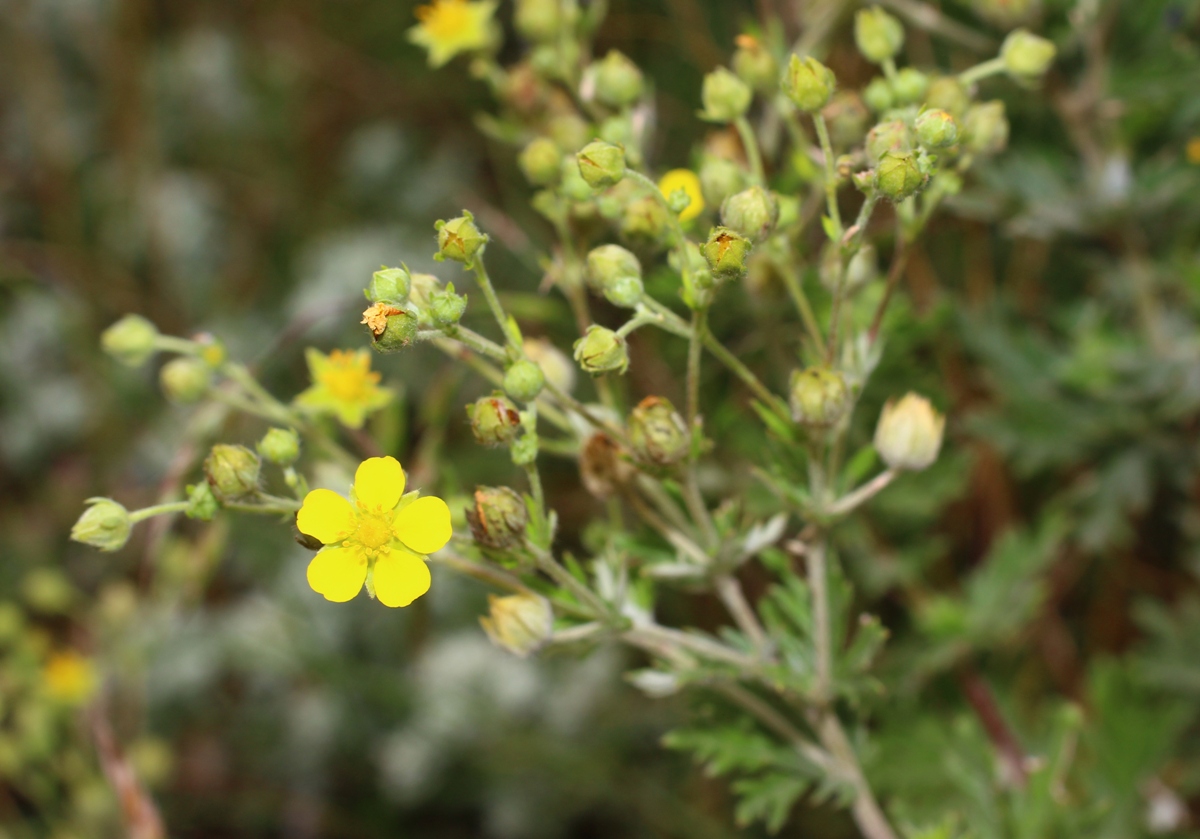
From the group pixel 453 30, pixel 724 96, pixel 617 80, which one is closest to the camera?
pixel 724 96

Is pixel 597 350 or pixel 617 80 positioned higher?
pixel 617 80

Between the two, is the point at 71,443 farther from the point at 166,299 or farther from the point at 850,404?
the point at 850,404

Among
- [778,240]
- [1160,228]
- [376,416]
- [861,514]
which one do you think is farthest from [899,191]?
[376,416]

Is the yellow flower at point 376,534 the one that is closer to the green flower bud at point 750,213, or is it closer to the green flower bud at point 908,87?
the green flower bud at point 750,213

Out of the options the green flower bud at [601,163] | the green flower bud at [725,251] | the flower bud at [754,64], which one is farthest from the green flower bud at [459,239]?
the flower bud at [754,64]

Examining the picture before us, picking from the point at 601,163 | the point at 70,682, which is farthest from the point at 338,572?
the point at 70,682

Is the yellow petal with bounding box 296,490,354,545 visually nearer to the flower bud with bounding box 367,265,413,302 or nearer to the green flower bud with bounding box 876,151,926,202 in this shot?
the flower bud with bounding box 367,265,413,302

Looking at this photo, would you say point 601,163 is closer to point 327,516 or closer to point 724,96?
point 724,96
